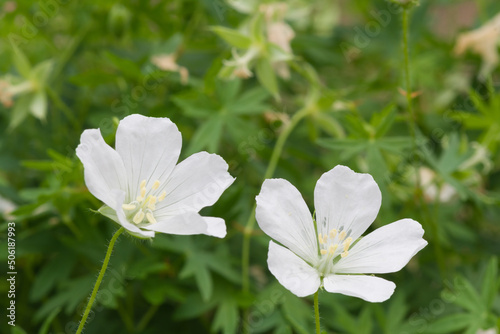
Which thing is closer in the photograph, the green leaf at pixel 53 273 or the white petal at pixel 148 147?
the white petal at pixel 148 147

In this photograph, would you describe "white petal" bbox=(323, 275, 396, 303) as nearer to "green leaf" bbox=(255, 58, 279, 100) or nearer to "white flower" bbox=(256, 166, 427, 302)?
"white flower" bbox=(256, 166, 427, 302)

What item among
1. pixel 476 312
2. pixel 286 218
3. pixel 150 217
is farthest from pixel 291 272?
pixel 476 312

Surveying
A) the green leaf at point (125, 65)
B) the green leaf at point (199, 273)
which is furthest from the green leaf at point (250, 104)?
the green leaf at point (199, 273)

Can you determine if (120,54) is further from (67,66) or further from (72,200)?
(72,200)

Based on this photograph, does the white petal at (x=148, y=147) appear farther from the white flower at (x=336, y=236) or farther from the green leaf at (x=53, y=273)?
the green leaf at (x=53, y=273)

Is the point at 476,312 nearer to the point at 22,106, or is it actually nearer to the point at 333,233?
the point at 333,233

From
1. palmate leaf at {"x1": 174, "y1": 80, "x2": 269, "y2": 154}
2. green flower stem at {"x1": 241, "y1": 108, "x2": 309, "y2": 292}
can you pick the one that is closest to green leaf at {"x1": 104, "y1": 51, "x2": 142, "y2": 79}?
palmate leaf at {"x1": 174, "y1": 80, "x2": 269, "y2": 154}

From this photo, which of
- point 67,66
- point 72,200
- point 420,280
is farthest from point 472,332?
point 67,66
